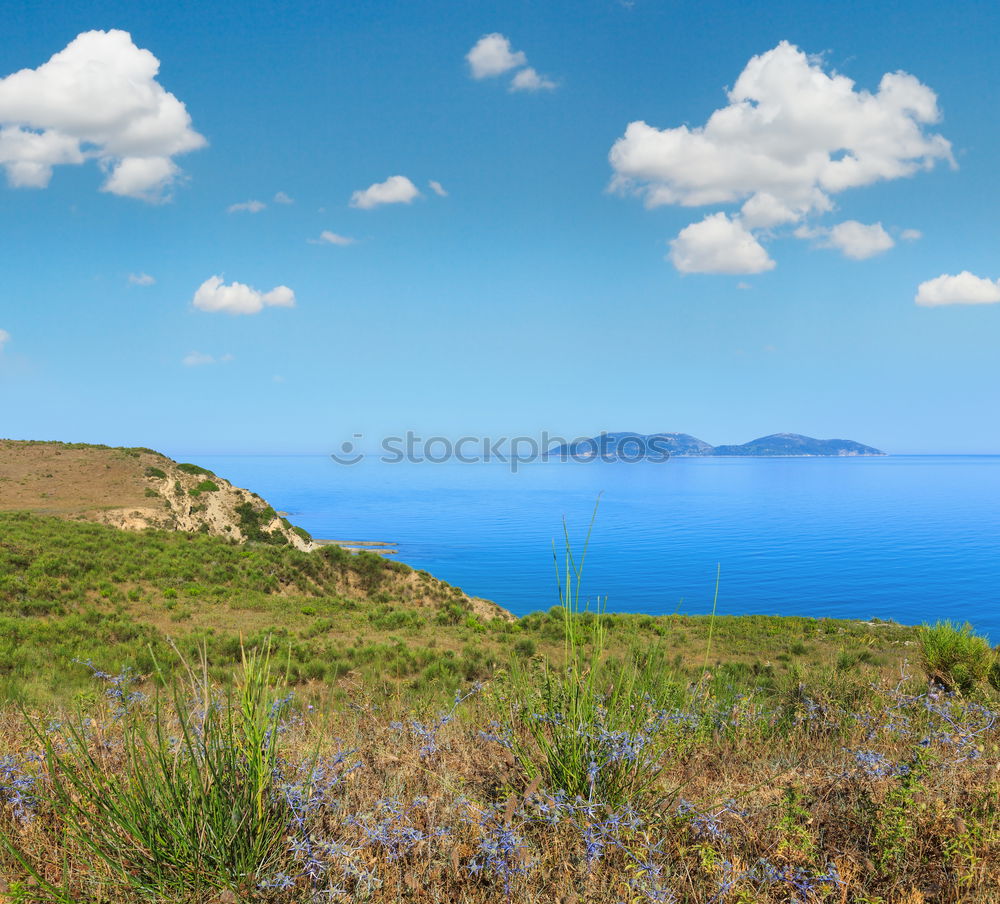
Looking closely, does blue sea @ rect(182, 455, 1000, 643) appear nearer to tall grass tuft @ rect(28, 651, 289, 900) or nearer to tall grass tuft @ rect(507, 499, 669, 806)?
tall grass tuft @ rect(507, 499, 669, 806)

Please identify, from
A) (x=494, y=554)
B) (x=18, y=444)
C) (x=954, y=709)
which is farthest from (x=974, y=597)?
(x=18, y=444)

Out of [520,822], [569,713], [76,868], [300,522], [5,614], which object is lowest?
[300,522]

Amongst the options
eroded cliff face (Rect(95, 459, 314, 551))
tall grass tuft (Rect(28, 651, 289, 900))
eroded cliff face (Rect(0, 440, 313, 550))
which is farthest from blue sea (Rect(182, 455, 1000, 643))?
Answer: eroded cliff face (Rect(0, 440, 313, 550))

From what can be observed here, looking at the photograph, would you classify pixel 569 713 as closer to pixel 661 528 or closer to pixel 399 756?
pixel 399 756

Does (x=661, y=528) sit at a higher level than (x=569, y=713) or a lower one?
lower

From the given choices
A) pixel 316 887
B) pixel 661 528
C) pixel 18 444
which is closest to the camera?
pixel 316 887

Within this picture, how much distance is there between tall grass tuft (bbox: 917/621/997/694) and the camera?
29.5 feet

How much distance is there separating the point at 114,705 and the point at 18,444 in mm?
51938

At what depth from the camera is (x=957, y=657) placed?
944 centimetres

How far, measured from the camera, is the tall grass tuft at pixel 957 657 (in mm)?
8977

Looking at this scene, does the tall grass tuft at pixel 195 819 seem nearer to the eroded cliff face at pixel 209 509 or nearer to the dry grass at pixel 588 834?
the dry grass at pixel 588 834

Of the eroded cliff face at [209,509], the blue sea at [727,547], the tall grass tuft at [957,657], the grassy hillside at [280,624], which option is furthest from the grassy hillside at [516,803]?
the eroded cliff face at [209,509]

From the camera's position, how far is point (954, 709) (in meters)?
4.61

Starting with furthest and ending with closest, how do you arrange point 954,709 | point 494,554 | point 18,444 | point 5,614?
point 494,554 → point 18,444 → point 5,614 → point 954,709
